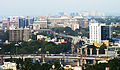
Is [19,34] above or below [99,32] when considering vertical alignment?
below

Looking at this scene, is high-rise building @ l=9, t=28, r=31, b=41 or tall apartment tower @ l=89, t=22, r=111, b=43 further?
high-rise building @ l=9, t=28, r=31, b=41

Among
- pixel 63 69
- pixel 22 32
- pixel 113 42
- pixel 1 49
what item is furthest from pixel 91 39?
pixel 63 69

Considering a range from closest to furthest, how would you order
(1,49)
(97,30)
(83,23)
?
1. (1,49)
2. (97,30)
3. (83,23)

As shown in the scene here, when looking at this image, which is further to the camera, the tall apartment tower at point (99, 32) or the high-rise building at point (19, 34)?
the high-rise building at point (19, 34)

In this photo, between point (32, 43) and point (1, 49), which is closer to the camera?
point (1, 49)

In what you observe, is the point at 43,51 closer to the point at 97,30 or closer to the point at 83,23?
the point at 97,30

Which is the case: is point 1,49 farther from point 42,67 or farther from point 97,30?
point 42,67

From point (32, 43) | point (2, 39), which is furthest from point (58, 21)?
point (32, 43)

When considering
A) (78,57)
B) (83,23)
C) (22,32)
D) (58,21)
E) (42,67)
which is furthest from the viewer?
(58,21)

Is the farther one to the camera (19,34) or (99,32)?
(19,34)
